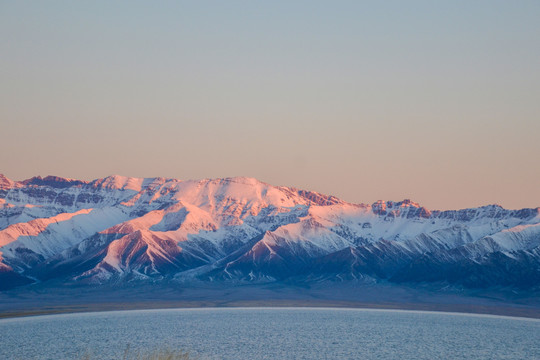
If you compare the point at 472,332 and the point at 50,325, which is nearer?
the point at 472,332

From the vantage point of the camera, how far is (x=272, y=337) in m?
142

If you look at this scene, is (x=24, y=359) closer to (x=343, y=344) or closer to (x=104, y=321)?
(x=343, y=344)

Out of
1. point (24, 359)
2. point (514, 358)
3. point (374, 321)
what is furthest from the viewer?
point (374, 321)

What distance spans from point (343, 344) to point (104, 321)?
237ft

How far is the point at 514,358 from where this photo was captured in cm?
11850

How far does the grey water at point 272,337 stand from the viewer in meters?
119

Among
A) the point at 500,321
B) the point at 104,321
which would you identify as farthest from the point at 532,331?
the point at 104,321

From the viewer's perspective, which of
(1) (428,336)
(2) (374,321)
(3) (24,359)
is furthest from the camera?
(2) (374,321)

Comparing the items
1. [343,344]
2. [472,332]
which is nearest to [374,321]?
[472,332]

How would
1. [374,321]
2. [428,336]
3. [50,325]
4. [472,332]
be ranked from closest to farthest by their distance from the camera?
[428,336] < [472,332] < [50,325] < [374,321]

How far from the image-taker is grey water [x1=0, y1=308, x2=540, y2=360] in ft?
392

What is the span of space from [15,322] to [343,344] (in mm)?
89203

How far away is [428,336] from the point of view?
490 feet

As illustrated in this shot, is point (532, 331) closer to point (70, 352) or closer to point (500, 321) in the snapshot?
point (500, 321)
